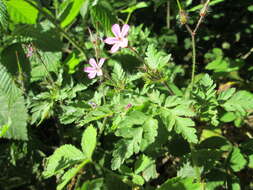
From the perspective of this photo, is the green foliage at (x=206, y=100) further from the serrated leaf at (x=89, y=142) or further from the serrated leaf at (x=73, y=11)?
the serrated leaf at (x=73, y=11)

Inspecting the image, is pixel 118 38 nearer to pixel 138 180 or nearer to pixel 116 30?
pixel 116 30

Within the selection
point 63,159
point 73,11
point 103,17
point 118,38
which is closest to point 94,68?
point 118,38

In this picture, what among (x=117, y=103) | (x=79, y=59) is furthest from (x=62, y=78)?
(x=117, y=103)

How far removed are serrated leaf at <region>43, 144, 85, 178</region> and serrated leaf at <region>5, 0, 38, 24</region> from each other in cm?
125

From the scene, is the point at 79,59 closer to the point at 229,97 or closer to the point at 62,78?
the point at 62,78

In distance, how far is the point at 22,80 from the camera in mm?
2215

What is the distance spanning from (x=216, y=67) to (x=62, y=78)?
1232 millimetres

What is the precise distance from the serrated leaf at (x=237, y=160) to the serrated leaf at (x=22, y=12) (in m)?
1.82

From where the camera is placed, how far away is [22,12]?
2.45 metres

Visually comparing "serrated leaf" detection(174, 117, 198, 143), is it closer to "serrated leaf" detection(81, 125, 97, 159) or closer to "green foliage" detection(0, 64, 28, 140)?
"serrated leaf" detection(81, 125, 97, 159)

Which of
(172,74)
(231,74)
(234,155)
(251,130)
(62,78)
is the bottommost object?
(251,130)

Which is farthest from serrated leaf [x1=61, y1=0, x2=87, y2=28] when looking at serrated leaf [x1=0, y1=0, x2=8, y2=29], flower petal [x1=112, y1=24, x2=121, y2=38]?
flower petal [x1=112, y1=24, x2=121, y2=38]

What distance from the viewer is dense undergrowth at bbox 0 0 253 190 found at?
162cm

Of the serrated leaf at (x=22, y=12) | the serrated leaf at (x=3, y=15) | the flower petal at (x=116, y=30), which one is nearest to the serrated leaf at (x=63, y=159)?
the flower petal at (x=116, y=30)
